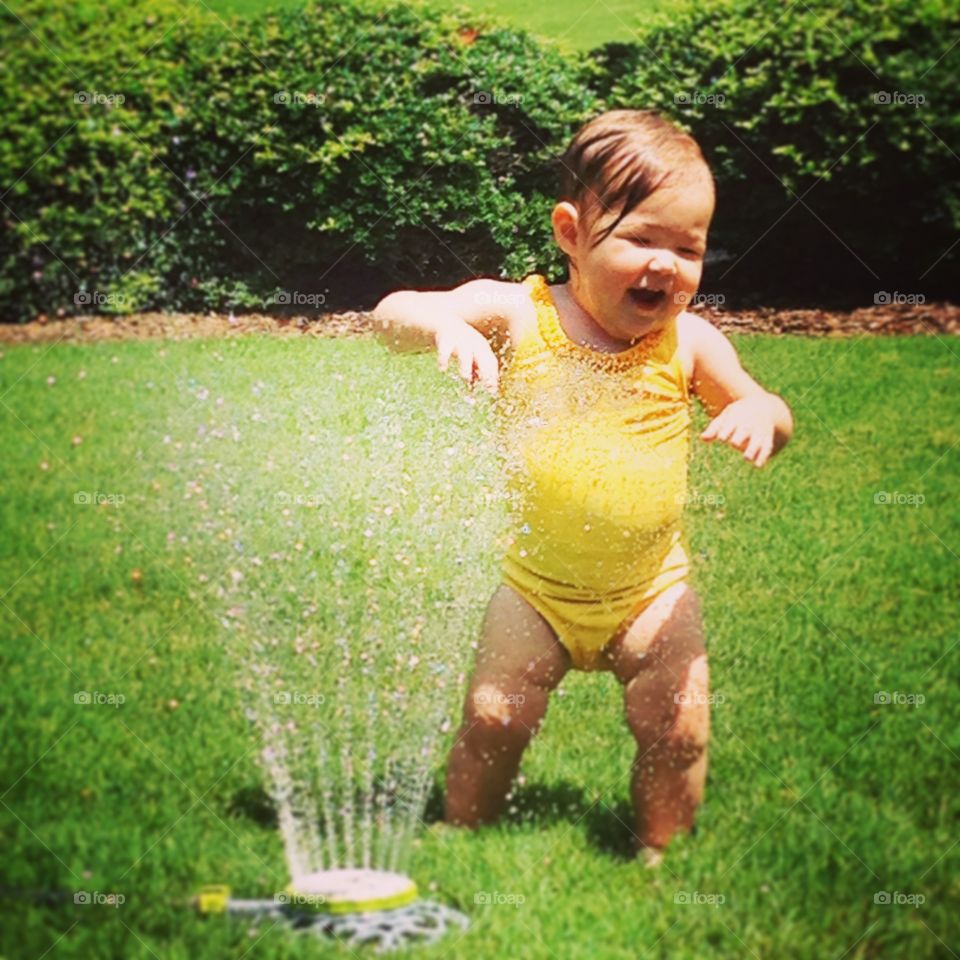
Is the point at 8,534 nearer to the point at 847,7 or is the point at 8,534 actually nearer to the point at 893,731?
the point at 893,731

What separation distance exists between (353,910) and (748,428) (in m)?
1.07

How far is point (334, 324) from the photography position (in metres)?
3.90

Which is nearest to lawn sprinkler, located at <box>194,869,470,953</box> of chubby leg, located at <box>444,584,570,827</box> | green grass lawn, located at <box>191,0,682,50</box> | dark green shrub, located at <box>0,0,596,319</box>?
chubby leg, located at <box>444,584,570,827</box>

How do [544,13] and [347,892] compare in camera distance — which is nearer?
[347,892]

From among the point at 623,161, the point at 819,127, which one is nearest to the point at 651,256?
the point at 623,161

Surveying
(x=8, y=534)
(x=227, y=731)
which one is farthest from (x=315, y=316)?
(x=227, y=731)

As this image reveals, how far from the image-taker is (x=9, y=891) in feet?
7.36

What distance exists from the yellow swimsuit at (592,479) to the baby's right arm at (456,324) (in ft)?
0.24

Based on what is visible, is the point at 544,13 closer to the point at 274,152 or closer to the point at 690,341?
the point at 274,152

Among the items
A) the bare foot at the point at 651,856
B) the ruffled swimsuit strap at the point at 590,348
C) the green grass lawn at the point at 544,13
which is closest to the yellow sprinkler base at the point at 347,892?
the bare foot at the point at 651,856

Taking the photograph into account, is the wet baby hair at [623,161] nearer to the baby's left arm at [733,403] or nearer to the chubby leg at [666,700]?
the baby's left arm at [733,403]

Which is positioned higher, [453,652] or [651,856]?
[453,652]

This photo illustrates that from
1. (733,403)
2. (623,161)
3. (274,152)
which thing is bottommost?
(733,403)

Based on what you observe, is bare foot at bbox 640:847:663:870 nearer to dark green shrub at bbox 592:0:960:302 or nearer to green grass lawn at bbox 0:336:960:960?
green grass lawn at bbox 0:336:960:960
